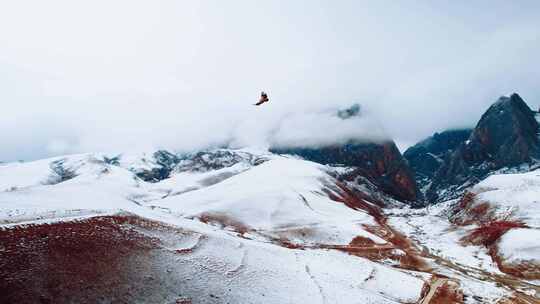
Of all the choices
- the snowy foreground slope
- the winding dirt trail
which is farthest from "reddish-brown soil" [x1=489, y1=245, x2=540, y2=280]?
the winding dirt trail

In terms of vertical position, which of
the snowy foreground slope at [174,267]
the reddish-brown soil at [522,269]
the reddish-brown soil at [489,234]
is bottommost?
the reddish-brown soil at [489,234]

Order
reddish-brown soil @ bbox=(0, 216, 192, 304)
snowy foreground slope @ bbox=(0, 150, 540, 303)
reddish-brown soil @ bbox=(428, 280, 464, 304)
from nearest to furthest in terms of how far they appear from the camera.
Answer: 1. reddish-brown soil @ bbox=(0, 216, 192, 304)
2. snowy foreground slope @ bbox=(0, 150, 540, 303)
3. reddish-brown soil @ bbox=(428, 280, 464, 304)

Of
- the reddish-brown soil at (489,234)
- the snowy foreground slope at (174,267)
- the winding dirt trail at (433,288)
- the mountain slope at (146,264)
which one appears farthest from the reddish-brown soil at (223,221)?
the reddish-brown soil at (489,234)

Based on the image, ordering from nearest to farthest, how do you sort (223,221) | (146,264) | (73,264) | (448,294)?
(73,264) → (146,264) → (448,294) → (223,221)

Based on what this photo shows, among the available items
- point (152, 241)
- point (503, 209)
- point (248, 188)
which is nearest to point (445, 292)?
point (152, 241)

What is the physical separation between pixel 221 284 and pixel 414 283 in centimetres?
2662

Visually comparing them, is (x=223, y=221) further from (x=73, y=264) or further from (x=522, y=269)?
(x=73, y=264)

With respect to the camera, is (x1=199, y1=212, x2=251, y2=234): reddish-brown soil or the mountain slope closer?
the mountain slope

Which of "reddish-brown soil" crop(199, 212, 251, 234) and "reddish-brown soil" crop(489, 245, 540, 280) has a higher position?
"reddish-brown soil" crop(489, 245, 540, 280)

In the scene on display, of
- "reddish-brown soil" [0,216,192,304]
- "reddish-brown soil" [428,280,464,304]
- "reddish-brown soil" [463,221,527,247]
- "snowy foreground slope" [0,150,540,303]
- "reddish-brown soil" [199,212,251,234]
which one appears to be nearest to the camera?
"reddish-brown soil" [0,216,192,304]

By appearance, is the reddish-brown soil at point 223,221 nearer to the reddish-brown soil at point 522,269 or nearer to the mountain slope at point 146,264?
the mountain slope at point 146,264

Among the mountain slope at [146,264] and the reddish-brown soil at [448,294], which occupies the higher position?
the mountain slope at [146,264]

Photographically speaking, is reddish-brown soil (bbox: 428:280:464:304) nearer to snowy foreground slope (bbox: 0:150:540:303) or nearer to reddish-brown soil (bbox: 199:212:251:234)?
snowy foreground slope (bbox: 0:150:540:303)

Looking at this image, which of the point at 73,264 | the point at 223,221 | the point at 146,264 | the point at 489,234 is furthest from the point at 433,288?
the point at 223,221
